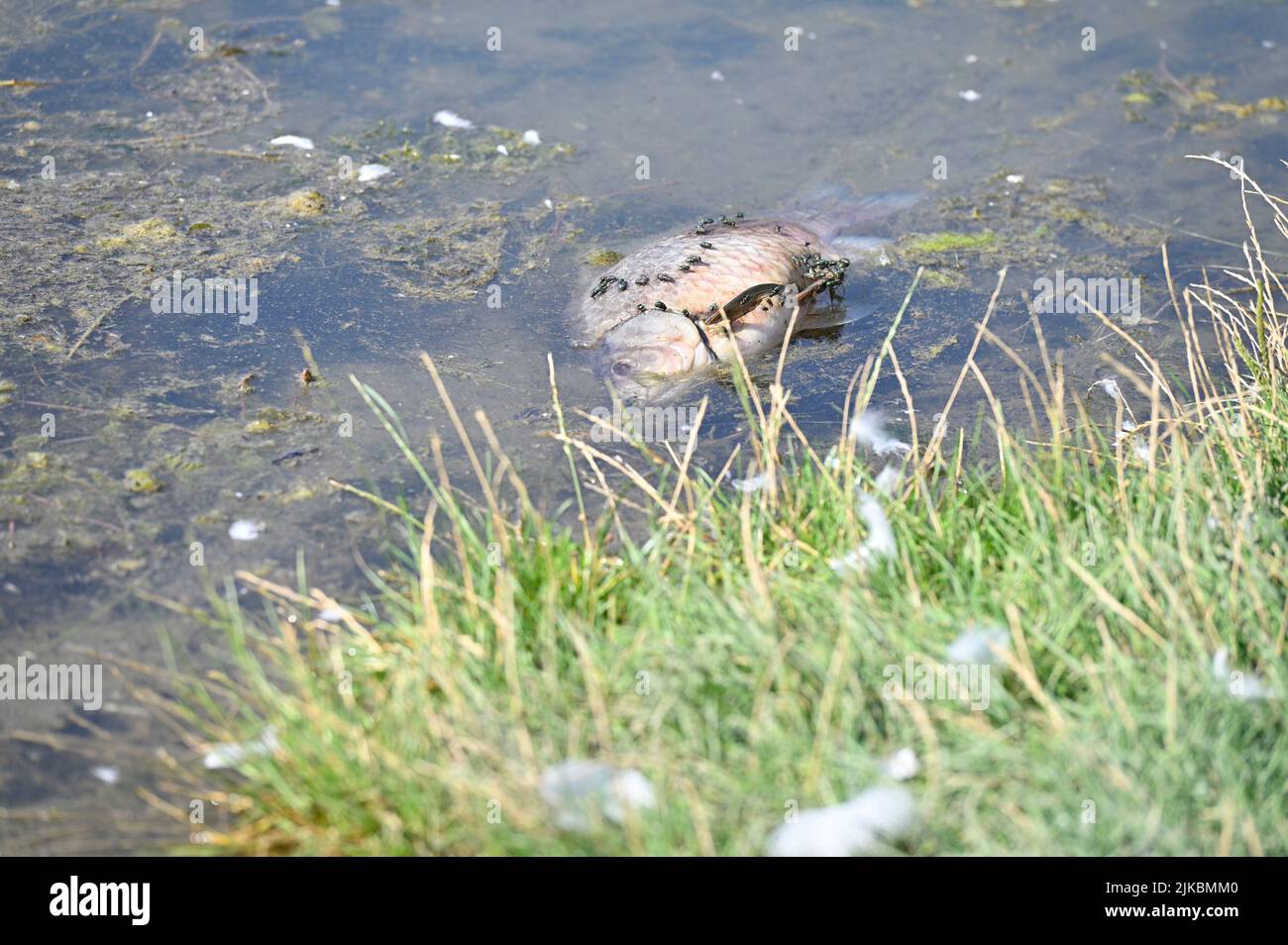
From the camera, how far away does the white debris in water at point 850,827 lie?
8.33ft

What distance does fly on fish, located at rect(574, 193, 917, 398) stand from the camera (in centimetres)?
471

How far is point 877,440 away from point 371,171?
2.89m

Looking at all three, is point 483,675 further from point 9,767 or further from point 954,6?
point 954,6

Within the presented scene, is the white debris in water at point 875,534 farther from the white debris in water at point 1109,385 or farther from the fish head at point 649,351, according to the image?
the white debris in water at point 1109,385

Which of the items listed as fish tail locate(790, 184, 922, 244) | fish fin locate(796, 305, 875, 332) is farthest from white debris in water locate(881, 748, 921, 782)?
fish tail locate(790, 184, 922, 244)

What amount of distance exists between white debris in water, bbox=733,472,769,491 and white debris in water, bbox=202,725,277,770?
4.52 ft

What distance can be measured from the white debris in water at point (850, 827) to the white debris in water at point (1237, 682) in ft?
2.59

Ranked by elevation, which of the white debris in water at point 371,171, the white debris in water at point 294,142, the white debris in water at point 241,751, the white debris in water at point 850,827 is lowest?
the white debris in water at point 241,751

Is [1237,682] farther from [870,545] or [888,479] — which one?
[888,479]

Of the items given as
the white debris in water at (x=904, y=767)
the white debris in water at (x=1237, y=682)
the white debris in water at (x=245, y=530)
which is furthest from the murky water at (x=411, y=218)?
the white debris in water at (x=1237, y=682)

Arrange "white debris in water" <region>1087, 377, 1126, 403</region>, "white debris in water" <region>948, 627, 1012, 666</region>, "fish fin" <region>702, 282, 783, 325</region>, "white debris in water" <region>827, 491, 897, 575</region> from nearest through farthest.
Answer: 1. "white debris in water" <region>948, 627, 1012, 666</region>
2. "white debris in water" <region>827, 491, 897, 575</region>
3. "white debris in water" <region>1087, 377, 1126, 403</region>
4. "fish fin" <region>702, 282, 783, 325</region>

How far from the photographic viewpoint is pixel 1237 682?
9.25 feet

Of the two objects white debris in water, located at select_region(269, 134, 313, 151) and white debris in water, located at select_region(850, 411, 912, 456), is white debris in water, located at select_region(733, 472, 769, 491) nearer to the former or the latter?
white debris in water, located at select_region(850, 411, 912, 456)

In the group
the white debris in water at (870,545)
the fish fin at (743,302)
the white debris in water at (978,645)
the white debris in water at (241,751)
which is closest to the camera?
the white debris in water at (241,751)
